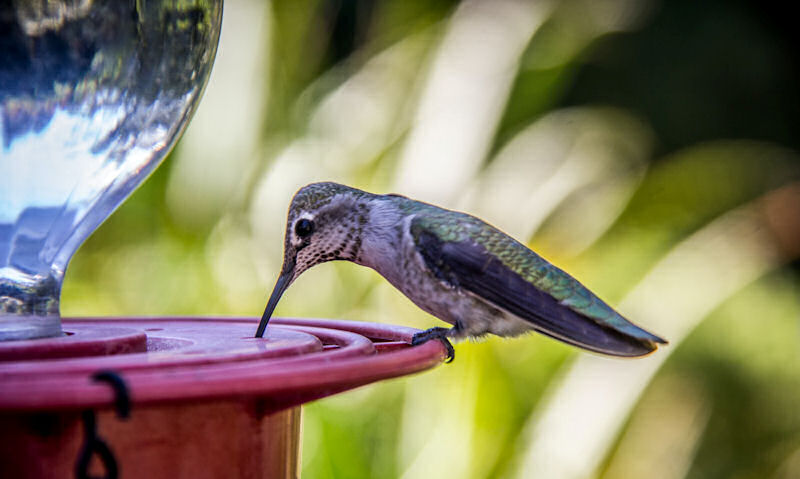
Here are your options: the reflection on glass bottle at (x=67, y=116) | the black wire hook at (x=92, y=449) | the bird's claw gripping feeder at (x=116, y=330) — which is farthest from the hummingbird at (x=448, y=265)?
the black wire hook at (x=92, y=449)

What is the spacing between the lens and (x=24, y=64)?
1232 mm

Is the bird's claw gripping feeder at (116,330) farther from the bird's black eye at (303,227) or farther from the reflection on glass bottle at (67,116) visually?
the bird's black eye at (303,227)

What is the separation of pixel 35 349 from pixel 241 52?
3.46 meters

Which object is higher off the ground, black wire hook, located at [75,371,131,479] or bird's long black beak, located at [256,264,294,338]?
bird's long black beak, located at [256,264,294,338]

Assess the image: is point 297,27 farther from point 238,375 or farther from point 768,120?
point 238,375

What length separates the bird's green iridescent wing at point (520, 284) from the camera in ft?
5.38

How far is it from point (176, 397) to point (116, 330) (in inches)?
19.8

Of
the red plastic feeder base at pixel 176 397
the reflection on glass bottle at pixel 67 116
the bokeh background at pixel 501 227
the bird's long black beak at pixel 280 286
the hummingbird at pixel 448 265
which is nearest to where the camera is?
the red plastic feeder base at pixel 176 397

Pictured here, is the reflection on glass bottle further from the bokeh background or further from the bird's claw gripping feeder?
the bokeh background

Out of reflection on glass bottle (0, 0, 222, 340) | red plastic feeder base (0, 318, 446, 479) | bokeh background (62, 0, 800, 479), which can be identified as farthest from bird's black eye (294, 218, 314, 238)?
bokeh background (62, 0, 800, 479)

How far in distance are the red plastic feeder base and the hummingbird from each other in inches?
21.8

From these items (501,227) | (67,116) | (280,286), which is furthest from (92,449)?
(501,227)

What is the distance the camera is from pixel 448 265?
1792mm

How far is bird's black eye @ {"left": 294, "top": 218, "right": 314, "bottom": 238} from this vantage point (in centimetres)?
181
